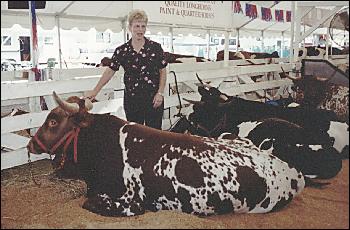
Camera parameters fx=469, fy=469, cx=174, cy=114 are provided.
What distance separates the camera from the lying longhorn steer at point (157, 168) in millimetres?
2000

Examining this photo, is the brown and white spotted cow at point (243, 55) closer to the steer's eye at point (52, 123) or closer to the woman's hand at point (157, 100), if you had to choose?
the woman's hand at point (157, 100)

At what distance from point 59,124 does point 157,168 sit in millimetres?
473

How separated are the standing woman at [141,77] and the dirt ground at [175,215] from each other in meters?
0.62

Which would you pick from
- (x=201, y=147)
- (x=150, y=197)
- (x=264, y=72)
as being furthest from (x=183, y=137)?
(x=264, y=72)

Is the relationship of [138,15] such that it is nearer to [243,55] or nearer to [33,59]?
[33,59]

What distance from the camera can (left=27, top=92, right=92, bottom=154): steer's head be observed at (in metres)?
2.03

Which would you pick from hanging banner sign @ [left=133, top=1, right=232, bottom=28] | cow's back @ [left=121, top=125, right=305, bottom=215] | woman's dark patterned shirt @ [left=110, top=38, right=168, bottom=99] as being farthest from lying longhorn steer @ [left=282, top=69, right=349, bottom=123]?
woman's dark patterned shirt @ [left=110, top=38, right=168, bottom=99]

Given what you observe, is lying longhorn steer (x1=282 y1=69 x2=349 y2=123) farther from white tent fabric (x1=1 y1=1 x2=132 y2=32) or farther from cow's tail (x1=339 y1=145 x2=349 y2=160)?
white tent fabric (x1=1 y1=1 x2=132 y2=32)

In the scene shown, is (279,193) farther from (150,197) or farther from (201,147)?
(150,197)

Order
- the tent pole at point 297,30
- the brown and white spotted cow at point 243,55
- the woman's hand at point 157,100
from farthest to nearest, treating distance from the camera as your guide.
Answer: the brown and white spotted cow at point 243,55, the woman's hand at point 157,100, the tent pole at point 297,30

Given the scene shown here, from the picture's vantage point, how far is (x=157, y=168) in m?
2.08

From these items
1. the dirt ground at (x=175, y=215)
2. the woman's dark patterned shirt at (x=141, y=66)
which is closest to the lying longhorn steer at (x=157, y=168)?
the dirt ground at (x=175, y=215)

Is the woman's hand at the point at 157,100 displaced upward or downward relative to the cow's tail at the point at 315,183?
upward

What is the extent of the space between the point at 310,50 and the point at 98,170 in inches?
42.4
